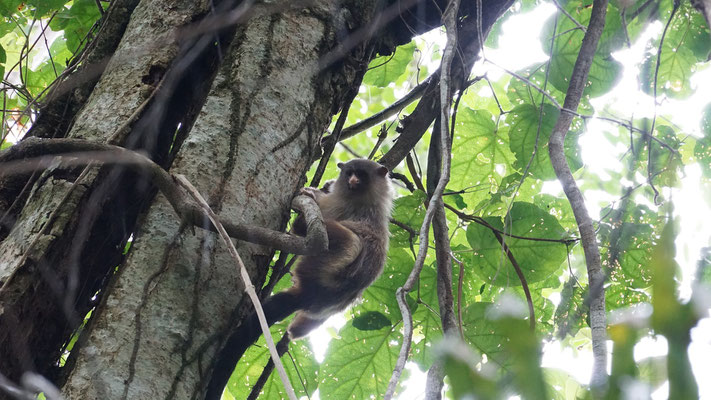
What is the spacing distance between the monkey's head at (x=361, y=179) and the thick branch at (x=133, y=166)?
115 inches

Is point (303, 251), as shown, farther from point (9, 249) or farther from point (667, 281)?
point (667, 281)

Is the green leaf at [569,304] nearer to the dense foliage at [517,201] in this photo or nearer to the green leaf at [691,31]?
the dense foliage at [517,201]

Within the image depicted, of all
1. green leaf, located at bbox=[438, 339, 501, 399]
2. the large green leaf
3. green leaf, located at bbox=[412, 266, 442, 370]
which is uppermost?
the large green leaf

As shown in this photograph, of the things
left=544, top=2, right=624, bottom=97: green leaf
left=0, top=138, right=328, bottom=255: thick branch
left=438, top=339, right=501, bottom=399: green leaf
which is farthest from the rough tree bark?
left=438, top=339, right=501, bottom=399: green leaf

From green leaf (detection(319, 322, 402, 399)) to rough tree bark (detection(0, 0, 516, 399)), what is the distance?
1.38 m

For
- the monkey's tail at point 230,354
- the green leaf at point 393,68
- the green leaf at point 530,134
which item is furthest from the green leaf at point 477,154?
the monkey's tail at point 230,354

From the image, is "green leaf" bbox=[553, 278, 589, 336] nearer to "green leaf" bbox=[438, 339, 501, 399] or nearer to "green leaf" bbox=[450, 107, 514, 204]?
"green leaf" bbox=[450, 107, 514, 204]

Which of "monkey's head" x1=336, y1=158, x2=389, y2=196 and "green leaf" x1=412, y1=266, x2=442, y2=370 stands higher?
"monkey's head" x1=336, y1=158, x2=389, y2=196

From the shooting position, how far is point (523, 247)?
363 cm

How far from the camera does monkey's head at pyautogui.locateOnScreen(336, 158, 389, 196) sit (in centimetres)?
523

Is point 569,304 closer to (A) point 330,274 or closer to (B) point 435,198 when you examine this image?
(B) point 435,198

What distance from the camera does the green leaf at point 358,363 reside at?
3.68m

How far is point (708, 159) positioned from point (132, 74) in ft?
10.8

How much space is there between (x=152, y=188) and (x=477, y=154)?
102 inches
